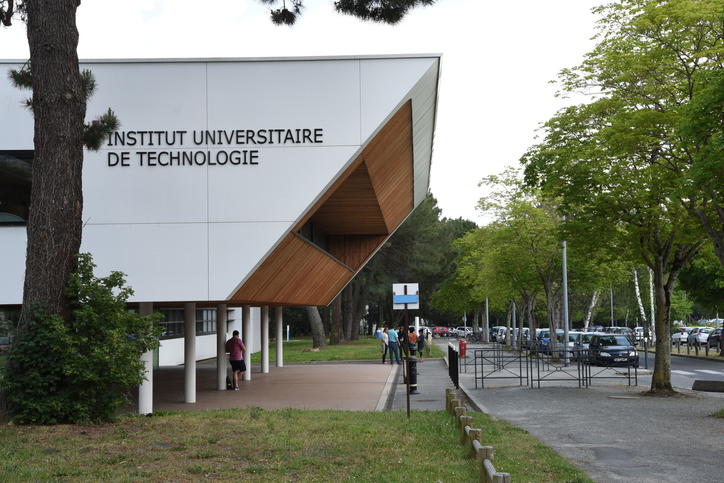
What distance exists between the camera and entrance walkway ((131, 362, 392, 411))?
742 inches

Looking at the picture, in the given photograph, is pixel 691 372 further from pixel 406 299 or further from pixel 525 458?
pixel 525 458

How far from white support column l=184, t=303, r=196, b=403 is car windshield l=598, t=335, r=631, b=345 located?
68.2ft

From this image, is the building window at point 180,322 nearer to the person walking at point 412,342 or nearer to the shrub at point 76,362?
the person walking at point 412,342

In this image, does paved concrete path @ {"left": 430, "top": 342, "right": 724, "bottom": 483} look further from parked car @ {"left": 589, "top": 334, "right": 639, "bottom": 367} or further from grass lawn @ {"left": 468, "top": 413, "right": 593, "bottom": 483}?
parked car @ {"left": 589, "top": 334, "right": 639, "bottom": 367}

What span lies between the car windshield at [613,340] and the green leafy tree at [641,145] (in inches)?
463

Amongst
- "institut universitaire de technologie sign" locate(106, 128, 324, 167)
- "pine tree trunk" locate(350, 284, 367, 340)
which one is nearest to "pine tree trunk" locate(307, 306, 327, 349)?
"pine tree trunk" locate(350, 284, 367, 340)

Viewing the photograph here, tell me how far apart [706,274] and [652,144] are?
24.8 meters

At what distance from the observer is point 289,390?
906 inches

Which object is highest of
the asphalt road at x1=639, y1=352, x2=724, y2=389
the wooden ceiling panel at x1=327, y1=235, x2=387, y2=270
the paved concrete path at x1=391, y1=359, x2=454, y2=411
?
the wooden ceiling panel at x1=327, y1=235, x2=387, y2=270

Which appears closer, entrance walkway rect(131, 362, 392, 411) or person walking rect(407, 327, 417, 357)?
entrance walkway rect(131, 362, 392, 411)

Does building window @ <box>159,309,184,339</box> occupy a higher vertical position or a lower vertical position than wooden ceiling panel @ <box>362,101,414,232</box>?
lower

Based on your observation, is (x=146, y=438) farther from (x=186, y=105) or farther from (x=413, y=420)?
(x=186, y=105)

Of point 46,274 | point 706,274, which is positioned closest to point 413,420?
point 46,274

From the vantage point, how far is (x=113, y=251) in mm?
17688
